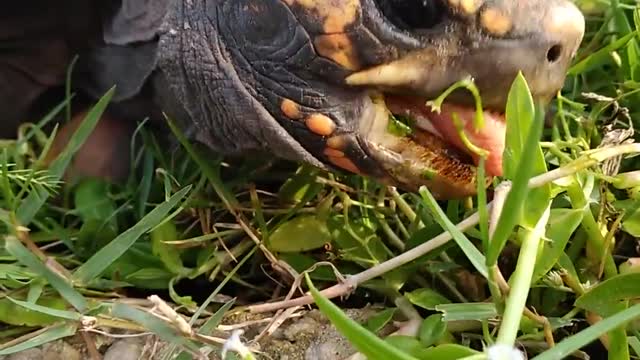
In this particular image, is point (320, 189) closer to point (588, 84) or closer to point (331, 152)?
point (331, 152)

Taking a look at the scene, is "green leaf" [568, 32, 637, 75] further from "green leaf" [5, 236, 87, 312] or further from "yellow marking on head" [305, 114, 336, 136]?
"green leaf" [5, 236, 87, 312]

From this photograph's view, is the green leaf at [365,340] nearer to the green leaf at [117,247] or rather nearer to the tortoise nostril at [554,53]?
the green leaf at [117,247]

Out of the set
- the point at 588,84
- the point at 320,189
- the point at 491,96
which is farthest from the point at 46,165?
the point at 588,84

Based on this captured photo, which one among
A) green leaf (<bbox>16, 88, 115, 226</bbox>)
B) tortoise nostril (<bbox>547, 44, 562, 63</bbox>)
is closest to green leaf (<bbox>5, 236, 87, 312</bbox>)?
green leaf (<bbox>16, 88, 115, 226</bbox>)

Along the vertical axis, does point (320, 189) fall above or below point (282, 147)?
below

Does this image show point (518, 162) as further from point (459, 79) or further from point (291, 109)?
point (291, 109)

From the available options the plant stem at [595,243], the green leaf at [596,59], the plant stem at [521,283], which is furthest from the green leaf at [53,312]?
the green leaf at [596,59]
